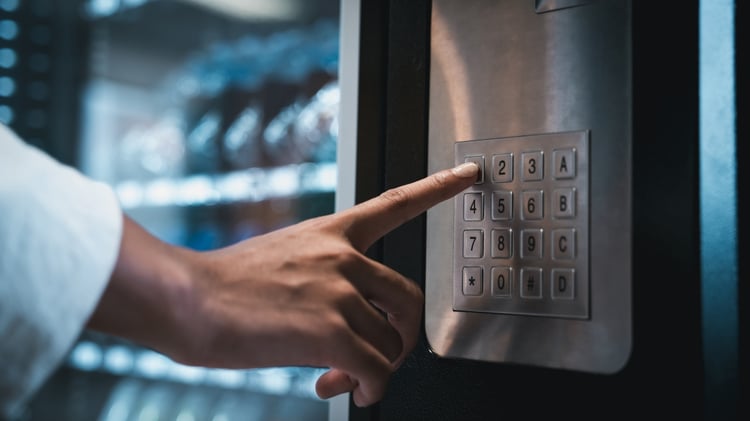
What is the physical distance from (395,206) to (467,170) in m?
0.06

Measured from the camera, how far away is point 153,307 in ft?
1.29

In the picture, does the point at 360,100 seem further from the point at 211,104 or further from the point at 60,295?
the point at 211,104

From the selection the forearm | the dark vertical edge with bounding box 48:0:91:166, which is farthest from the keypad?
the dark vertical edge with bounding box 48:0:91:166

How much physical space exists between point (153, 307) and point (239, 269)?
57 millimetres

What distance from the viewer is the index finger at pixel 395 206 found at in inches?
18.9

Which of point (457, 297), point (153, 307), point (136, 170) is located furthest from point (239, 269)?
point (136, 170)

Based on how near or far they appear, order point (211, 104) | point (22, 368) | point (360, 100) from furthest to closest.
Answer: point (211, 104)
point (360, 100)
point (22, 368)

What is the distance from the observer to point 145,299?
1.29ft

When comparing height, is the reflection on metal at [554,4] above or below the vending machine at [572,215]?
above

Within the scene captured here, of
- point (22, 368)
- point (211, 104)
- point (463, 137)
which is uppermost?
point (211, 104)

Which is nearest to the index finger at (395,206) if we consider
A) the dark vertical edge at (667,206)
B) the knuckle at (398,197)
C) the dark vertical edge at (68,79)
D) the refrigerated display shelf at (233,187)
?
the knuckle at (398,197)

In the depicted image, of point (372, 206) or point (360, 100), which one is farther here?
point (360, 100)

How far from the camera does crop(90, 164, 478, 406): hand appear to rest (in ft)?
1.30

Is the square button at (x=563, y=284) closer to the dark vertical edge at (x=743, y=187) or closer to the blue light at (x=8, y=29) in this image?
the dark vertical edge at (x=743, y=187)
